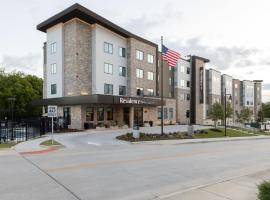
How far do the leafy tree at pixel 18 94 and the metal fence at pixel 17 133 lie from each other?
1329 inches

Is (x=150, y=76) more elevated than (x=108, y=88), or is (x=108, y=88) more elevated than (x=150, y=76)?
(x=150, y=76)

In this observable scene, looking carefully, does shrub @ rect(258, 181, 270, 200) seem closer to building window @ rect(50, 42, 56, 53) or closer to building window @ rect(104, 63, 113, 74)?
building window @ rect(104, 63, 113, 74)

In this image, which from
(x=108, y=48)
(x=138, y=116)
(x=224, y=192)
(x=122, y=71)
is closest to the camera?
(x=224, y=192)

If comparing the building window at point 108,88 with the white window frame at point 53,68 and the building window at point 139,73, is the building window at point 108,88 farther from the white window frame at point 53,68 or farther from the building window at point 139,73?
the white window frame at point 53,68

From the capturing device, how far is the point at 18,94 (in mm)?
65625

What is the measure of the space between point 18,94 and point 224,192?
213ft

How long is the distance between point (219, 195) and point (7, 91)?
212ft

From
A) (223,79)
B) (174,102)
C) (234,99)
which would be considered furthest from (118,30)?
(234,99)

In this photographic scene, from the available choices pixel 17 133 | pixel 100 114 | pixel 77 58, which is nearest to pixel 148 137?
pixel 17 133

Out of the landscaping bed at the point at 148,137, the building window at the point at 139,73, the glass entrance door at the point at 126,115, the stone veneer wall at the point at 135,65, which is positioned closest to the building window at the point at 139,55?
the stone veneer wall at the point at 135,65

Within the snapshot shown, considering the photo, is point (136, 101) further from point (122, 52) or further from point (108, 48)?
point (122, 52)

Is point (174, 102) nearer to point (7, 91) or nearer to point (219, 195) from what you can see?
point (7, 91)

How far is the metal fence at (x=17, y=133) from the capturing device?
26.4 metres

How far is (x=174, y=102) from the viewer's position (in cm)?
5709
